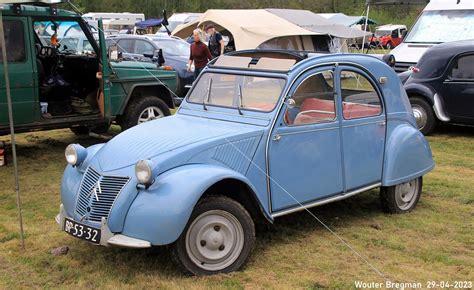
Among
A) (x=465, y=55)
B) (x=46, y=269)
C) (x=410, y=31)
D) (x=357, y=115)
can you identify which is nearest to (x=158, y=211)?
(x=46, y=269)

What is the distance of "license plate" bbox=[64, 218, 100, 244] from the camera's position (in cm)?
412

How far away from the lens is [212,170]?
4.28m

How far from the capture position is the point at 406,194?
6004mm

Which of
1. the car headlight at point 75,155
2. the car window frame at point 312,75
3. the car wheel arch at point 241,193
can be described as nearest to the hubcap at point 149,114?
the car headlight at point 75,155

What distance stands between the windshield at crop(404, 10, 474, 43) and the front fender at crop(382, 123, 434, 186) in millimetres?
7490

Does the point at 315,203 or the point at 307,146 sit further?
the point at 315,203

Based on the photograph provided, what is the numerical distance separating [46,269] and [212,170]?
156 centimetres

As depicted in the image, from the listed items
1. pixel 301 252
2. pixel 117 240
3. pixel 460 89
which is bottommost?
pixel 301 252

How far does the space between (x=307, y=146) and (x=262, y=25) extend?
15.8 meters

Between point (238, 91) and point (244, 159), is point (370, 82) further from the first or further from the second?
point (244, 159)

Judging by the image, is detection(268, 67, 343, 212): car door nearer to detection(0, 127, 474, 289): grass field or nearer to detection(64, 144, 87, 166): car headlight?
detection(0, 127, 474, 289): grass field

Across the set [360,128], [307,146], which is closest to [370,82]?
[360,128]

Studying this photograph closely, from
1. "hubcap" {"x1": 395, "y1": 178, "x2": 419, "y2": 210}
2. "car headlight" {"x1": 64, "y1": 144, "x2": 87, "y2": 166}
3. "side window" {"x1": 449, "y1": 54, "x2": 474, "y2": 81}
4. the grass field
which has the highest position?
"side window" {"x1": 449, "y1": 54, "x2": 474, "y2": 81}

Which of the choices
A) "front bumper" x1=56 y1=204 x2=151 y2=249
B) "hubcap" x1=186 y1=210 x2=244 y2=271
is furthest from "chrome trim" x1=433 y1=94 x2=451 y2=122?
"front bumper" x1=56 y1=204 x2=151 y2=249
